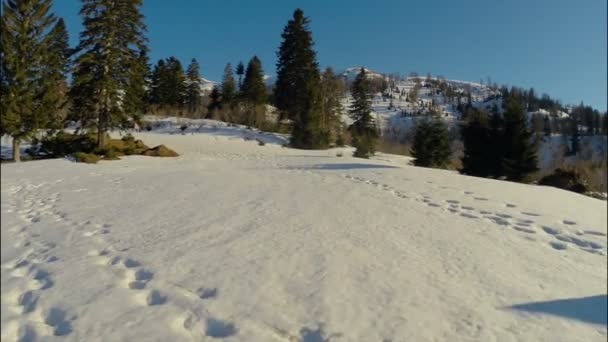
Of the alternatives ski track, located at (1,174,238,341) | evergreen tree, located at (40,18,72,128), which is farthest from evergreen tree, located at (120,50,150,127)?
ski track, located at (1,174,238,341)

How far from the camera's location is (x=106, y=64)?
2027 cm

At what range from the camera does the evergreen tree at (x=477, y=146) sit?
16.8 m

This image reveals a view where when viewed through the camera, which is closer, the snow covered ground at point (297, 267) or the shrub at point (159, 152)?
the snow covered ground at point (297, 267)

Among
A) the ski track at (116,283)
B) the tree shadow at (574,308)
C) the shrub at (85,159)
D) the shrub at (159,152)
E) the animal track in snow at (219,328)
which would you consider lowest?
the tree shadow at (574,308)

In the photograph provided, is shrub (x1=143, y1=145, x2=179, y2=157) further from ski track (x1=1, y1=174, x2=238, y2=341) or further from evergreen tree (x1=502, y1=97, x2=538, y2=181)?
evergreen tree (x1=502, y1=97, x2=538, y2=181)

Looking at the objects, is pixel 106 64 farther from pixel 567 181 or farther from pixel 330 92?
pixel 567 181

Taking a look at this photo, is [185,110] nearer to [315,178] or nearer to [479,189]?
[315,178]

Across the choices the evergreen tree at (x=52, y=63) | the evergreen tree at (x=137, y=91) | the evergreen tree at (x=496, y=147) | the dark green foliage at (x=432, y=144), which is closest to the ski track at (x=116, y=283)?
the evergreen tree at (x=52, y=63)

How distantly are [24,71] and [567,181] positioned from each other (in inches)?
750

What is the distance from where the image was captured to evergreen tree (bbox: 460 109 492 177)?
16797mm

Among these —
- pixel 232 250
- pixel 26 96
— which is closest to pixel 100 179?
pixel 26 96

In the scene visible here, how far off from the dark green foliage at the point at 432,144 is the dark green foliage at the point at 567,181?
17.4 feet

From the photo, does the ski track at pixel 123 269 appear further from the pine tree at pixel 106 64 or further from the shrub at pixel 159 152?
the pine tree at pixel 106 64

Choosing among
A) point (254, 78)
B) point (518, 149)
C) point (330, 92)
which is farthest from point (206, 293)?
point (518, 149)
